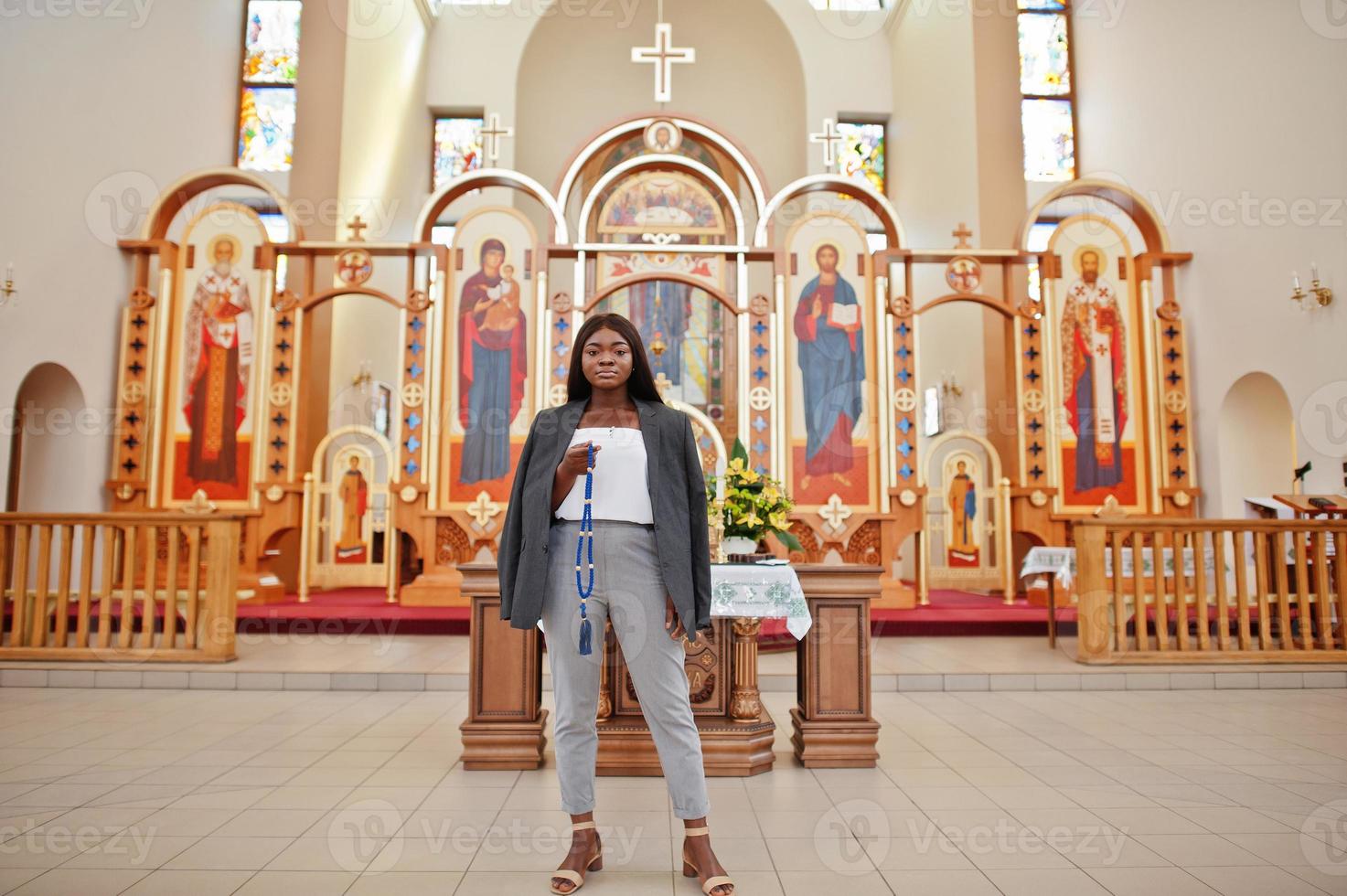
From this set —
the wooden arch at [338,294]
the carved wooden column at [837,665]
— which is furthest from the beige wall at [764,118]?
the carved wooden column at [837,665]

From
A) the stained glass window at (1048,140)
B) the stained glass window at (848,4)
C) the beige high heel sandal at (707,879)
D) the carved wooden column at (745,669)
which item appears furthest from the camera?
the stained glass window at (848,4)

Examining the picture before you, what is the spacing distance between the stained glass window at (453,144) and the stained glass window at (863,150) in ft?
19.4

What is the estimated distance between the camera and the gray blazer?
7.45 feet

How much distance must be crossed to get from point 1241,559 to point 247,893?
600cm

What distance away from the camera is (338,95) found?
35.2ft

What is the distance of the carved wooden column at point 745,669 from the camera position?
141 inches

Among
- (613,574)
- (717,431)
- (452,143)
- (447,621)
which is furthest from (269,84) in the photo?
(613,574)

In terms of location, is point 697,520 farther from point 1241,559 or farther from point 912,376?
point 912,376

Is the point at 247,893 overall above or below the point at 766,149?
below

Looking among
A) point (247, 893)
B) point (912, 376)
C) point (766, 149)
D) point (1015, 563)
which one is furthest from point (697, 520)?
point (766, 149)

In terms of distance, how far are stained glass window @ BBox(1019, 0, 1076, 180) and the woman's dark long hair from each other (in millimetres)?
11047

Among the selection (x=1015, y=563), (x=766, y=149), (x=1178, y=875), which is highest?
(x=766, y=149)

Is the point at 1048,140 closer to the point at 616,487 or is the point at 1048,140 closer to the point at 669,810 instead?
the point at 669,810

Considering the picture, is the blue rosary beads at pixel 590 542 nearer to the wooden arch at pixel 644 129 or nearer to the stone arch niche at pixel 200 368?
the wooden arch at pixel 644 129
